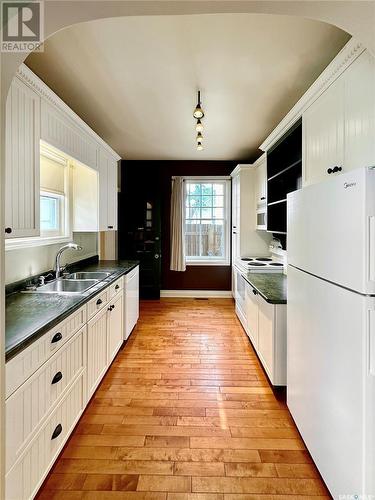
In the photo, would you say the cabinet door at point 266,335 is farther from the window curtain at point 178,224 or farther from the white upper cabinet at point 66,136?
the window curtain at point 178,224

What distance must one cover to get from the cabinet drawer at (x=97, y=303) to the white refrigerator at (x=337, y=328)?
1454 millimetres

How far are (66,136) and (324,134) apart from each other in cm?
207

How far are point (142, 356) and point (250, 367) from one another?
1146 mm

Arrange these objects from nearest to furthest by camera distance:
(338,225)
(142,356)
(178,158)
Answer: (338,225)
(142,356)
(178,158)

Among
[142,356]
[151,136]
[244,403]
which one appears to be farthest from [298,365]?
[151,136]

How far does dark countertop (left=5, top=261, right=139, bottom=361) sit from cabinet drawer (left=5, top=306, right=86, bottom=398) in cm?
4

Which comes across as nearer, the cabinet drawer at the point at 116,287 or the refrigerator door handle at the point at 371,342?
the refrigerator door handle at the point at 371,342

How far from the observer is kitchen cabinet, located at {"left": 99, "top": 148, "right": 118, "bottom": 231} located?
12.1 ft

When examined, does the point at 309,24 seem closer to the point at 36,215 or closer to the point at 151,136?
the point at 36,215

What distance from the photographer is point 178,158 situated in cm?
571

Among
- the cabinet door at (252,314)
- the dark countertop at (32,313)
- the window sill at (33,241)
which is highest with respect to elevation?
the window sill at (33,241)

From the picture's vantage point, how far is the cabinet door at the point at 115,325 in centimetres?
282

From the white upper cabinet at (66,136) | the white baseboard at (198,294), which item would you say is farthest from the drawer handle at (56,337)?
the white baseboard at (198,294)

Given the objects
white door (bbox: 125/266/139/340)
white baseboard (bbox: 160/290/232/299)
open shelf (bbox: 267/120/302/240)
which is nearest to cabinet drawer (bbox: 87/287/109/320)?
white door (bbox: 125/266/139/340)
